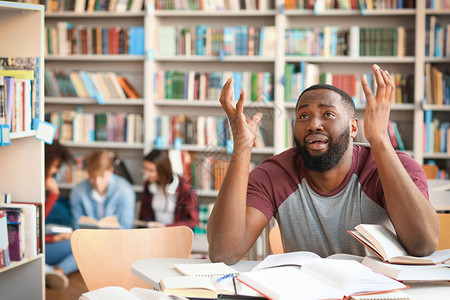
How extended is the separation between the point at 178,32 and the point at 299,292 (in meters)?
3.79

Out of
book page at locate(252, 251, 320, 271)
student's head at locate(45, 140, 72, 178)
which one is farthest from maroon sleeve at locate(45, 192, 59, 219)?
book page at locate(252, 251, 320, 271)

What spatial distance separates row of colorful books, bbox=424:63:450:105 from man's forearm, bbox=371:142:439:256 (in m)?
2.92

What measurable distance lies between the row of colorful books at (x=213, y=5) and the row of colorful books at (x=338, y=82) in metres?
0.55

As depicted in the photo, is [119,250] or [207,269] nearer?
[207,269]

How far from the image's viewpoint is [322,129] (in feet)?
6.41

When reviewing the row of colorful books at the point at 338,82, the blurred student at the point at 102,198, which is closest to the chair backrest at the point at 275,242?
the blurred student at the point at 102,198

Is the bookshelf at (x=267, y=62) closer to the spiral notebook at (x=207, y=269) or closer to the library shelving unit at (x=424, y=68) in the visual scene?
the library shelving unit at (x=424, y=68)

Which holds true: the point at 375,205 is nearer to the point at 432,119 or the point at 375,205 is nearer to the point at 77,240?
the point at 77,240

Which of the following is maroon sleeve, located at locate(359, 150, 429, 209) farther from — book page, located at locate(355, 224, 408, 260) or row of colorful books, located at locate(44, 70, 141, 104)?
row of colorful books, located at locate(44, 70, 141, 104)

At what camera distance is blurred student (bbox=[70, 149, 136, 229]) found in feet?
14.6

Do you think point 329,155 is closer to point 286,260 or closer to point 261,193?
point 261,193

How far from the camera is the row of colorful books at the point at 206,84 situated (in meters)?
4.79

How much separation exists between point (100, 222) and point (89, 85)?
4.65ft

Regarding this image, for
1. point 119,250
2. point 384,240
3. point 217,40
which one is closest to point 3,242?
point 119,250
